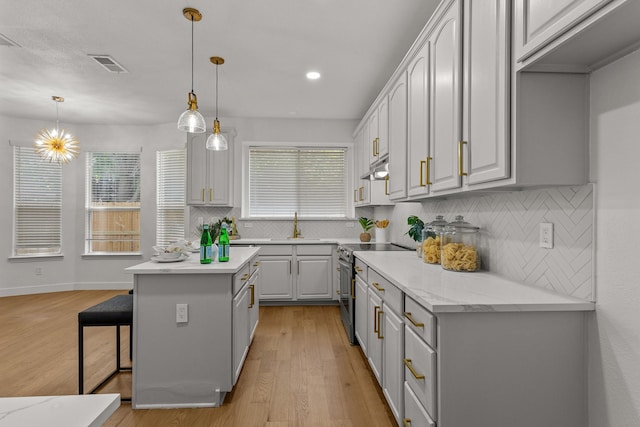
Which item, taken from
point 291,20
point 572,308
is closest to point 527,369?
point 572,308

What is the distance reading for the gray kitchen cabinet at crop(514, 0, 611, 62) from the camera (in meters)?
0.98

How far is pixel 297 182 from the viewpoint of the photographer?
520 cm

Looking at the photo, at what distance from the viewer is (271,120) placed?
16.7 ft

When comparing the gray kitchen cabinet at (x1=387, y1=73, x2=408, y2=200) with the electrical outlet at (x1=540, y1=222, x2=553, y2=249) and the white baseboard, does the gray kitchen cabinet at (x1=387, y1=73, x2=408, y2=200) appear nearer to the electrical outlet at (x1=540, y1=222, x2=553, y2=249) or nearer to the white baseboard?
the electrical outlet at (x1=540, y1=222, x2=553, y2=249)

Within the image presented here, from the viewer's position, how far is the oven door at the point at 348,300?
3213mm

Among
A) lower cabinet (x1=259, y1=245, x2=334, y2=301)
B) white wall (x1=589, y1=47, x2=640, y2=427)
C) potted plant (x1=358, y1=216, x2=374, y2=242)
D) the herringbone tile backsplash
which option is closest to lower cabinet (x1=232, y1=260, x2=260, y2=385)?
lower cabinet (x1=259, y1=245, x2=334, y2=301)

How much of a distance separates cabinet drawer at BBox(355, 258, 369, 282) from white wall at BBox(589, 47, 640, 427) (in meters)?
1.61

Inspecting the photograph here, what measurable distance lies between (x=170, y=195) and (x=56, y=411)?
530 centimetres

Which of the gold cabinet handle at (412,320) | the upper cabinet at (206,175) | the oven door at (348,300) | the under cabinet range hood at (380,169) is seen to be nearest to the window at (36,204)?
the upper cabinet at (206,175)

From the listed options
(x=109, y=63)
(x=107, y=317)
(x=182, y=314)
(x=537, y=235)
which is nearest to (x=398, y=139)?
(x=537, y=235)

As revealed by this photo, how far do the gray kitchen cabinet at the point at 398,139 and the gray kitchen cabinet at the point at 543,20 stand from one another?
1343 millimetres

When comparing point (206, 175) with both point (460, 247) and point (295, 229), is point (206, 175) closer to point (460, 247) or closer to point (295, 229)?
point (295, 229)

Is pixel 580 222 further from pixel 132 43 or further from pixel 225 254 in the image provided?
pixel 132 43

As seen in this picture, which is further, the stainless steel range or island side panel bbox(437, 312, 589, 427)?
the stainless steel range
